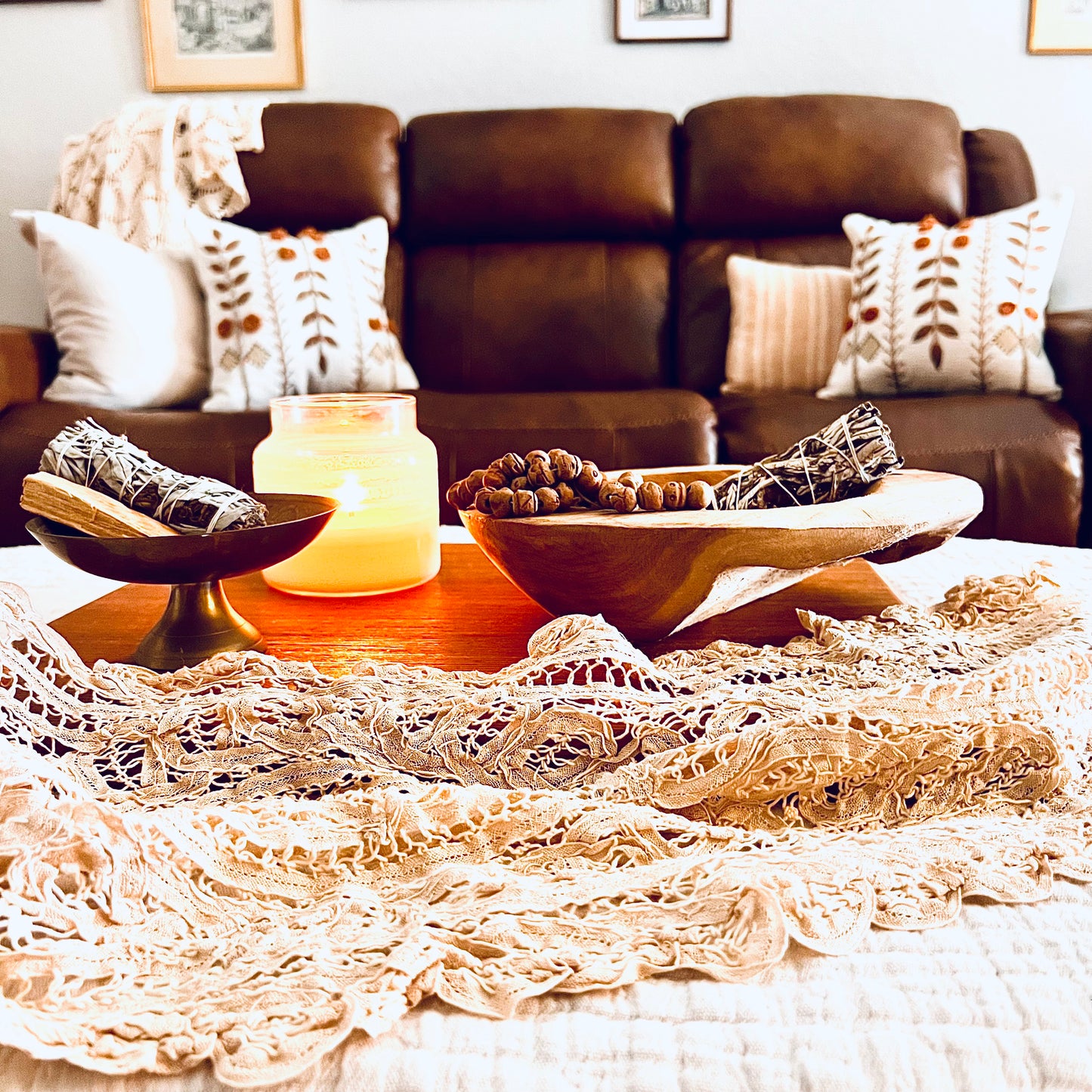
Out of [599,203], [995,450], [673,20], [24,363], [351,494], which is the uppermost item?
[673,20]

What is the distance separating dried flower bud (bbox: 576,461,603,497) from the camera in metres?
0.73

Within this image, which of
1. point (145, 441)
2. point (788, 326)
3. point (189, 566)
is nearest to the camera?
point (189, 566)

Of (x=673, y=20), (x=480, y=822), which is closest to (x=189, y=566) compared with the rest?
(x=480, y=822)

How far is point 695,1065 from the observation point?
1.14 ft

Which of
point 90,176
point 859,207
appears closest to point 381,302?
point 90,176

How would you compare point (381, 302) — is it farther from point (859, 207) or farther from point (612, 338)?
point (859, 207)

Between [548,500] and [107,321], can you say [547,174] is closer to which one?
[107,321]

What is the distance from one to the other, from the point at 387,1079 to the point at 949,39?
3269 mm

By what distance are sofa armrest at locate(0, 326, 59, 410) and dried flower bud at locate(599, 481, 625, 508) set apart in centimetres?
182

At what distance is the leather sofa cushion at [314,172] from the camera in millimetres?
2662

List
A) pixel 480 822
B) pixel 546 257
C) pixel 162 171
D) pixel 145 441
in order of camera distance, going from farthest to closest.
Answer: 1. pixel 546 257
2. pixel 162 171
3. pixel 145 441
4. pixel 480 822

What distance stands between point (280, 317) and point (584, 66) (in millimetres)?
1277

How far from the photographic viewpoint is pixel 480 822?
0.49m

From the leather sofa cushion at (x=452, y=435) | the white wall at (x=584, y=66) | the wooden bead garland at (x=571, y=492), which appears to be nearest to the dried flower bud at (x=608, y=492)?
the wooden bead garland at (x=571, y=492)
